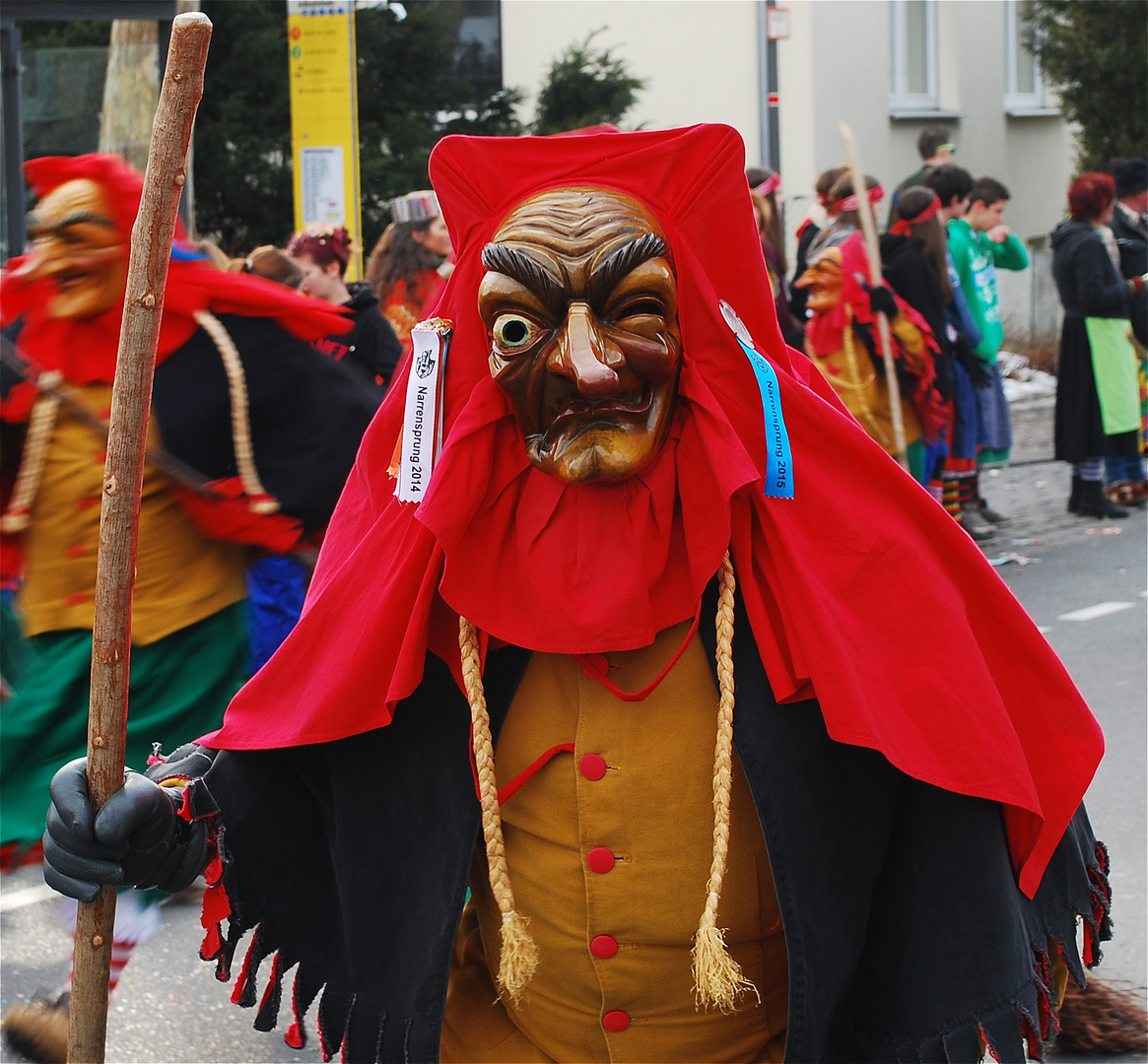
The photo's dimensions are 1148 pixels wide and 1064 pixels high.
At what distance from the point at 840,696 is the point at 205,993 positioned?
2.60 meters

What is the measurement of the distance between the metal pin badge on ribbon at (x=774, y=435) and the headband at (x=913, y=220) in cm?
648

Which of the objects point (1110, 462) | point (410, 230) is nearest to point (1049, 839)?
point (410, 230)

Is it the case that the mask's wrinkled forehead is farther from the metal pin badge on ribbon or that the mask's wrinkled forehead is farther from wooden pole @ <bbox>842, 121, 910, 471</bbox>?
wooden pole @ <bbox>842, 121, 910, 471</bbox>

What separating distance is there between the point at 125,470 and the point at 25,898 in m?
3.03

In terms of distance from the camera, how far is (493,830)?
1912 mm

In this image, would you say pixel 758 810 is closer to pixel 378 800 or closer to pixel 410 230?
pixel 378 800

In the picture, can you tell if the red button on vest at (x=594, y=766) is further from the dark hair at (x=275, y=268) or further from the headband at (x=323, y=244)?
the headband at (x=323, y=244)

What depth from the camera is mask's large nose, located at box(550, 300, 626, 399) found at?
5.96 ft

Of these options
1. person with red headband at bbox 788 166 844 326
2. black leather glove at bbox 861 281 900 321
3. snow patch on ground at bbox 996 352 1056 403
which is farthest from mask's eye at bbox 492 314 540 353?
snow patch on ground at bbox 996 352 1056 403

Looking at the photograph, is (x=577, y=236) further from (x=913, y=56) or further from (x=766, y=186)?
(x=913, y=56)

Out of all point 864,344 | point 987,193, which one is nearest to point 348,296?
point 864,344

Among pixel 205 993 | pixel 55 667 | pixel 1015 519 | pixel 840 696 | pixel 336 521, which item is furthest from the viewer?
pixel 1015 519

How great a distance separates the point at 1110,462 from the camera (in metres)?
10.1

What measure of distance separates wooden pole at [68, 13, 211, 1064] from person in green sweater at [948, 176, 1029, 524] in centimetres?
749
